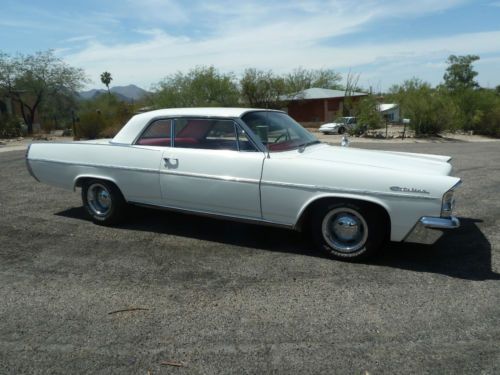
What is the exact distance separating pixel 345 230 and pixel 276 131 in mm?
1396

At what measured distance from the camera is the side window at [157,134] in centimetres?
497

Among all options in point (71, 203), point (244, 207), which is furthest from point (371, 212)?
point (71, 203)

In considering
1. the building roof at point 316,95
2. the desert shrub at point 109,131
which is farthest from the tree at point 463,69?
the desert shrub at point 109,131

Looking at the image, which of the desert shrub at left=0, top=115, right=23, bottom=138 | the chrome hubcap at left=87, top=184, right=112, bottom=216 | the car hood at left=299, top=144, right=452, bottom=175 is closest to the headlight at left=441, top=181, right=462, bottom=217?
the car hood at left=299, top=144, right=452, bottom=175

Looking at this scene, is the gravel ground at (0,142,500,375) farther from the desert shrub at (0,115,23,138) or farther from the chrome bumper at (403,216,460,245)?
the desert shrub at (0,115,23,138)

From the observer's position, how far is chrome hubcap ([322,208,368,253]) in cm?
407

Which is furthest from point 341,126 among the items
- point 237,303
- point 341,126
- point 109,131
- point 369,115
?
point 237,303

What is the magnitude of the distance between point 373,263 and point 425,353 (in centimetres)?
150

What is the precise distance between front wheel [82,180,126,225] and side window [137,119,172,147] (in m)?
0.73

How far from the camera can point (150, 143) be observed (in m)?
5.11

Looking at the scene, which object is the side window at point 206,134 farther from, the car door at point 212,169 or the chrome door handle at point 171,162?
the chrome door handle at point 171,162

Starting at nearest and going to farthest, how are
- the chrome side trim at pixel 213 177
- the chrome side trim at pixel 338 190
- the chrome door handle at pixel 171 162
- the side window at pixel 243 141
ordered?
the chrome side trim at pixel 338 190
the chrome side trim at pixel 213 177
the side window at pixel 243 141
the chrome door handle at pixel 171 162

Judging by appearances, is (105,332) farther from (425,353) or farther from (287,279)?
(425,353)

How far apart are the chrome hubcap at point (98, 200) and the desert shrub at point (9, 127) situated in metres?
28.7
